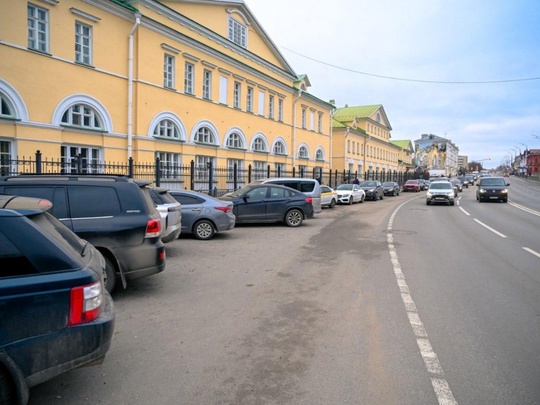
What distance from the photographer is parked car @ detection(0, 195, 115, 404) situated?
281 cm

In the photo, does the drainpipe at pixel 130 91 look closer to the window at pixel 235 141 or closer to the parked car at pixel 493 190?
the window at pixel 235 141

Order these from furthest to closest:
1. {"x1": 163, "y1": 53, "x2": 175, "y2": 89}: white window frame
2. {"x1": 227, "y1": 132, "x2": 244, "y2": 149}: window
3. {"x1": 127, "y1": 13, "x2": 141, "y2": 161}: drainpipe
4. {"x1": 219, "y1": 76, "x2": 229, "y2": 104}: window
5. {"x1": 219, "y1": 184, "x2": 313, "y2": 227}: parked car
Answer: {"x1": 227, "y1": 132, "x2": 244, "y2": 149}: window → {"x1": 219, "y1": 76, "x2": 229, "y2": 104}: window → {"x1": 163, "y1": 53, "x2": 175, "y2": 89}: white window frame → {"x1": 127, "y1": 13, "x2": 141, "y2": 161}: drainpipe → {"x1": 219, "y1": 184, "x2": 313, "y2": 227}: parked car

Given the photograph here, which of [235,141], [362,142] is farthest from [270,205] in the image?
[362,142]

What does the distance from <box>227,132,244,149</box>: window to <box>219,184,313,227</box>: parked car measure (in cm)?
1315

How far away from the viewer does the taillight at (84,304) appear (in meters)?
3.11

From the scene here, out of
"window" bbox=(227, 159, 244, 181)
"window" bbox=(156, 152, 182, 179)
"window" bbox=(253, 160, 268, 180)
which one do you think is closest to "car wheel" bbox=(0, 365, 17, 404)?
"window" bbox=(156, 152, 182, 179)

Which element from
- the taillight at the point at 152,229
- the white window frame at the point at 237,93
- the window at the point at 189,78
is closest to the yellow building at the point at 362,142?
the white window frame at the point at 237,93

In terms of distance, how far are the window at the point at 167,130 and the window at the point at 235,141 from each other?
5077 millimetres

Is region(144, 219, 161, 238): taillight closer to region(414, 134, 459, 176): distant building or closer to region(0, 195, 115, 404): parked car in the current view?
region(0, 195, 115, 404): parked car

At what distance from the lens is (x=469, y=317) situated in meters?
5.35

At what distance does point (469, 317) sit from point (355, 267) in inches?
124

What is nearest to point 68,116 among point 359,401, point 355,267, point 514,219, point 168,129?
point 168,129

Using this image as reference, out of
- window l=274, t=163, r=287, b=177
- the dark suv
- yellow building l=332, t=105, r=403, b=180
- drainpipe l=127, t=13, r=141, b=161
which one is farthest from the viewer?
yellow building l=332, t=105, r=403, b=180

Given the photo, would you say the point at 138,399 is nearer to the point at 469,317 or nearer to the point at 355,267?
the point at 469,317
